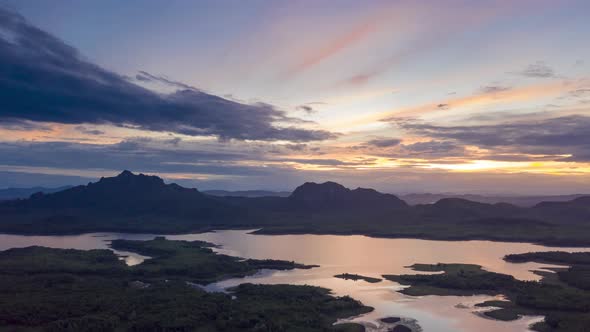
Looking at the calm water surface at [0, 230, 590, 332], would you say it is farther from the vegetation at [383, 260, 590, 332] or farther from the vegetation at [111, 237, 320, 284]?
the vegetation at [111, 237, 320, 284]

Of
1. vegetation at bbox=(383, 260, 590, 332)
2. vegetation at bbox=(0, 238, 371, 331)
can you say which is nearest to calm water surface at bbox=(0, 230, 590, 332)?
vegetation at bbox=(383, 260, 590, 332)

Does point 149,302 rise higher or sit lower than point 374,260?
higher

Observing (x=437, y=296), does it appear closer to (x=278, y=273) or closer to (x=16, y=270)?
(x=278, y=273)

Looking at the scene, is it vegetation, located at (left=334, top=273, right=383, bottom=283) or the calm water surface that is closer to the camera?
the calm water surface

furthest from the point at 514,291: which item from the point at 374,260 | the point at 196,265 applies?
the point at 196,265

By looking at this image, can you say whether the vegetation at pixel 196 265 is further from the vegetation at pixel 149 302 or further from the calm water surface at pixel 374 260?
the calm water surface at pixel 374 260

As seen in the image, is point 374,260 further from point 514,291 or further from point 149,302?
point 149,302

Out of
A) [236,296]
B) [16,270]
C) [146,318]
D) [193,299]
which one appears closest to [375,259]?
[236,296]
